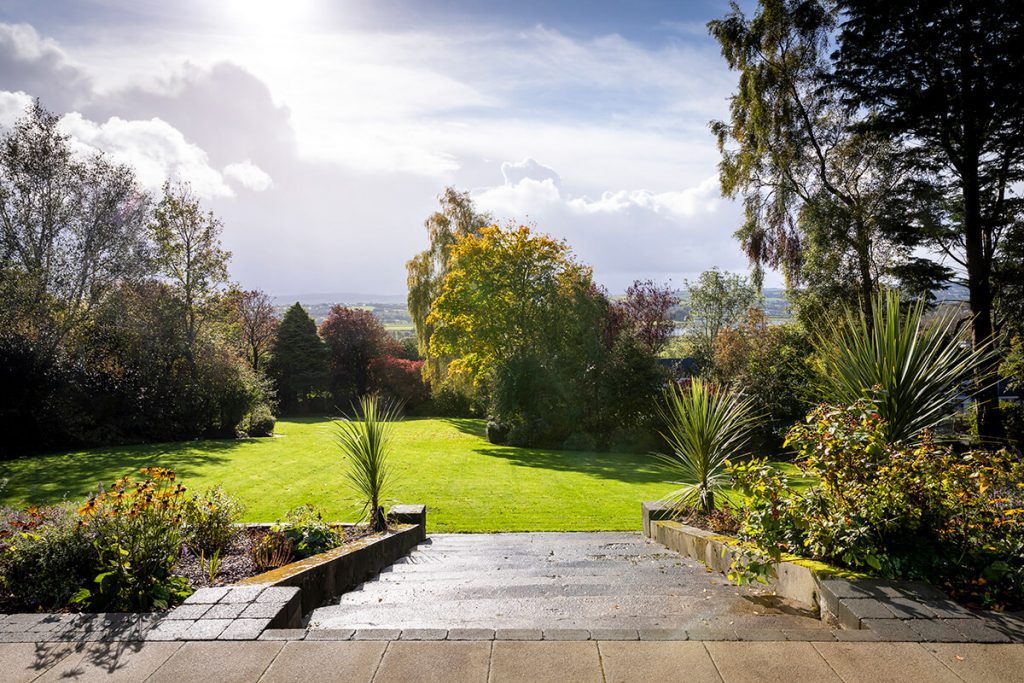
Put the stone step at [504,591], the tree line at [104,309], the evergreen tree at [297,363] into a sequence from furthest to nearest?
1. the evergreen tree at [297,363]
2. the tree line at [104,309]
3. the stone step at [504,591]

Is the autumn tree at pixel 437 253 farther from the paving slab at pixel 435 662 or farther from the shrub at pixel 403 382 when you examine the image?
the paving slab at pixel 435 662

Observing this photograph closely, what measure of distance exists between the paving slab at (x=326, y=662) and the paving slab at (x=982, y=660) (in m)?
2.69

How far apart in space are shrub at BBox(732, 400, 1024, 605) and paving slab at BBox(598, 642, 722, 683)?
4.85ft

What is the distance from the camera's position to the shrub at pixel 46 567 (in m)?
3.94

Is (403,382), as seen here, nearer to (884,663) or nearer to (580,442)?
(580,442)

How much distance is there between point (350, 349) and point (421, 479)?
2581cm

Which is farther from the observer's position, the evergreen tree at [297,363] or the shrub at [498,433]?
the evergreen tree at [297,363]

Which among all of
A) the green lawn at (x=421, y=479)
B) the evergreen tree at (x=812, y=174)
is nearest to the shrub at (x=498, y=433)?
the green lawn at (x=421, y=479)

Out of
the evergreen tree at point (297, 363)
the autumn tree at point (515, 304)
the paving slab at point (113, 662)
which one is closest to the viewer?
the paving slab at point (113, 662)

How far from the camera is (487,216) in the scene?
89.3 feet

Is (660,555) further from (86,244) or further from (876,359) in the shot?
(86,244)

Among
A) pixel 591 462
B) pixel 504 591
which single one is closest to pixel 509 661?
pixel 504 591

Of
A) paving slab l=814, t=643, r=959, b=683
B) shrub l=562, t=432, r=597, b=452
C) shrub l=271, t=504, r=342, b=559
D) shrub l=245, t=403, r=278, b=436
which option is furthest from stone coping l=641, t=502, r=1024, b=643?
shrub l=245, t=403, r=278, b=436

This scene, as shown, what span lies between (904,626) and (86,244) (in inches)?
801
